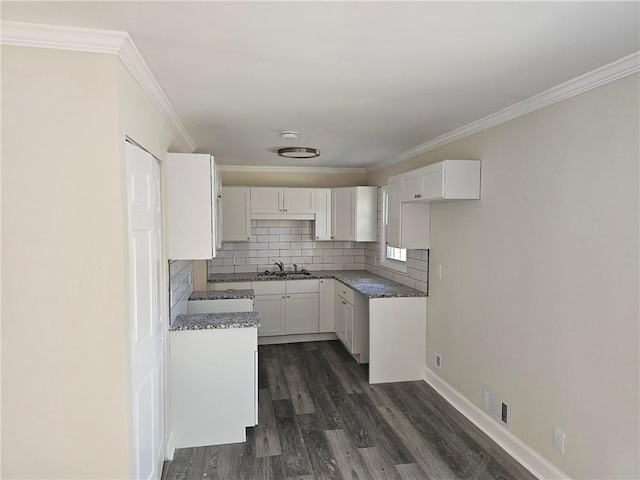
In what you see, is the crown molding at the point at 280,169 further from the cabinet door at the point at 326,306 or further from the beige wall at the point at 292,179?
the cabinet door at the point at 326,306

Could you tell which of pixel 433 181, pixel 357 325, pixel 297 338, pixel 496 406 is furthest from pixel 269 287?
pixel 496 406

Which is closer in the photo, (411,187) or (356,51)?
(356,51)

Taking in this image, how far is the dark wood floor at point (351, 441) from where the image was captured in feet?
8.46

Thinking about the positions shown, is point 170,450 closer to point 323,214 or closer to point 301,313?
point 301,313

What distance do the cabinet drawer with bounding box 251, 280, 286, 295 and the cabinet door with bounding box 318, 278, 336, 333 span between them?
0.52m

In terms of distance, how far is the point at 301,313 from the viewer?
524 cm

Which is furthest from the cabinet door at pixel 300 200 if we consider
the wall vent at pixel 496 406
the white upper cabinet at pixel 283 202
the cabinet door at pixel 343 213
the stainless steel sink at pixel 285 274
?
the wall vent at pixel 496 406

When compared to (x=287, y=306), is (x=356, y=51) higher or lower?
higher

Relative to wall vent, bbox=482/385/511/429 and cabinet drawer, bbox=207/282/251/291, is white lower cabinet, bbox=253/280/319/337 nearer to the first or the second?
cabinet drawer, bbox=207/282/251/291

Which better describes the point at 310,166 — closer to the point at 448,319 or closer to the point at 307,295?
the point at 307,295

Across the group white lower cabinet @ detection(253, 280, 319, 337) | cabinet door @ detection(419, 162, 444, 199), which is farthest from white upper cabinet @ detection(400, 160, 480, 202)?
white lower cabinet @ detection(253, 280, 319, 337)

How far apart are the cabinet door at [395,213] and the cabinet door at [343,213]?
38.1 inches

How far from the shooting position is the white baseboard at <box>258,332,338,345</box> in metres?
5.23

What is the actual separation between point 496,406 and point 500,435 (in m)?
0.19
